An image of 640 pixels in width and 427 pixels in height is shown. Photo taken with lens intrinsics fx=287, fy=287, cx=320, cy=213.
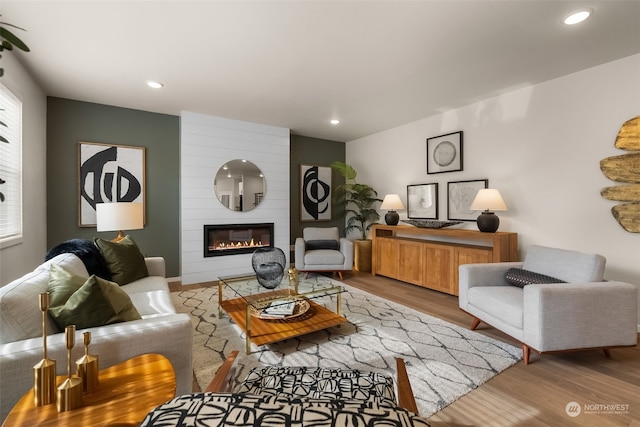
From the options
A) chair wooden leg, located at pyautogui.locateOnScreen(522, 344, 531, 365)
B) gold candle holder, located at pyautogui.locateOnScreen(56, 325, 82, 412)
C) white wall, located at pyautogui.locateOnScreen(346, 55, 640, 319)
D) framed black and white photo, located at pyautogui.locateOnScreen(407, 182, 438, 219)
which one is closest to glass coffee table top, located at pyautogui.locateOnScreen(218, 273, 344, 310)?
gold candle holder, located at pyautogui.locateOnScreen(56, 325, 82, 412)

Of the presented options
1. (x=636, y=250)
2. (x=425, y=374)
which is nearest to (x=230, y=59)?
(x=425, y=374)

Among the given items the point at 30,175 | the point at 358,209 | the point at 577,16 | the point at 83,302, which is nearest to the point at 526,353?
the point at 577,16

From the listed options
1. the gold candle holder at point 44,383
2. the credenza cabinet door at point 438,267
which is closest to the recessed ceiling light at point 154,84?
the gold candle holder at point 44,383

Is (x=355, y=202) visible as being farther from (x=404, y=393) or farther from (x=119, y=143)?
(x=404, y=393)

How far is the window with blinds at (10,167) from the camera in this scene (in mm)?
2408

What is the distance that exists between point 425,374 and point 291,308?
1.14 m

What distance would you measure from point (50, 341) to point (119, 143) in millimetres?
3515

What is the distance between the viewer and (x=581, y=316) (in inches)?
78.3

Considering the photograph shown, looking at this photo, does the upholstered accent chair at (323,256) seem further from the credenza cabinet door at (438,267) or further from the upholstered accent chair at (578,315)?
the upholstered accent chair at (578,315)

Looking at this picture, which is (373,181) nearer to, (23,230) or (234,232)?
(234,232)

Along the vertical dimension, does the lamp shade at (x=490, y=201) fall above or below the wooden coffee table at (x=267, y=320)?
above

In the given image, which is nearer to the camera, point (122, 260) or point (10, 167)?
point (10, 167)

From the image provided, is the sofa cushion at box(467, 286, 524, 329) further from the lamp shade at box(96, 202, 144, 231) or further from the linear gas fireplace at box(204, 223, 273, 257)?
the lamp shade at box(96, 202, 144, 231)

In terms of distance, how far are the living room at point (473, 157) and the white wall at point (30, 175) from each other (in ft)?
0.04
